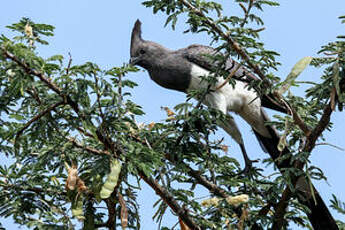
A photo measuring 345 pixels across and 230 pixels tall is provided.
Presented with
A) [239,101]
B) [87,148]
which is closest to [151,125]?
[87,148]

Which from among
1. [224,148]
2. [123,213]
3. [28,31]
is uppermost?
[28,31]

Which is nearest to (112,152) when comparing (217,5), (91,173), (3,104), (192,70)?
(91,173)

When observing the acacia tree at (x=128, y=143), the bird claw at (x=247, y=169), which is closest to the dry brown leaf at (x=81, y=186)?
the acacia tree at (x=128, y=143)

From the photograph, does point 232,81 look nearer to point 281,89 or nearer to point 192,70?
point 281,89

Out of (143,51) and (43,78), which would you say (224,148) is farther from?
(143,51)

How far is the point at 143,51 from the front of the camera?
618 centimetres

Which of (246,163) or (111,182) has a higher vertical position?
(246,163)

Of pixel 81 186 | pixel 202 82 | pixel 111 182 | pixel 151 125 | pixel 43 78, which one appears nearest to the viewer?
pixel 43 78

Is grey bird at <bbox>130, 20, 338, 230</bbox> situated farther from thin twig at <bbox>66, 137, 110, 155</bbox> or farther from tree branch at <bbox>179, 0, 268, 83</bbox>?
thin twig at <bbox>66, 137, 110, 155</bbox>

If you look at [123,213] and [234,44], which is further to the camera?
[234,44]

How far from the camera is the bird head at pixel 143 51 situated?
19.8 feet

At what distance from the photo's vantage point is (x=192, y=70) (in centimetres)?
557

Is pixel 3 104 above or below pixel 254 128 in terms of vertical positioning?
below

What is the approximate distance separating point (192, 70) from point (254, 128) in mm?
891
